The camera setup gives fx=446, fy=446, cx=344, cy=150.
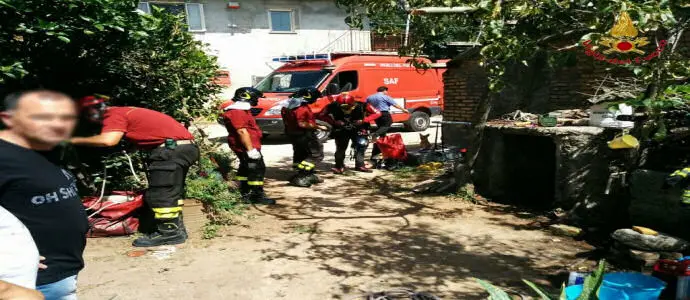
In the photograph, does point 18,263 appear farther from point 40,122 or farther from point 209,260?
point 209,260

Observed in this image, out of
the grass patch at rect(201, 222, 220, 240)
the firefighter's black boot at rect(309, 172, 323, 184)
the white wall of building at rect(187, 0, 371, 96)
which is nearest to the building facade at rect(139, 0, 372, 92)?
the white wall of building at rect(187, 0, 371, 96)

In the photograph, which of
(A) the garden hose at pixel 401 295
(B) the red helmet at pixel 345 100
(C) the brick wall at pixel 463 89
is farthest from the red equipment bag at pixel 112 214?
(C) the brick wall at pixel 463 89

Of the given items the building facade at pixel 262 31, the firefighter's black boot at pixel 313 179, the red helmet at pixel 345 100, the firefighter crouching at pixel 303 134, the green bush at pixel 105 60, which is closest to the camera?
the green bush at pixel 105 60

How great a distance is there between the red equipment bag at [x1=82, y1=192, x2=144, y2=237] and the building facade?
13994 millimetres

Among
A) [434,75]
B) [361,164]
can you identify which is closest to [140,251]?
[361,164]

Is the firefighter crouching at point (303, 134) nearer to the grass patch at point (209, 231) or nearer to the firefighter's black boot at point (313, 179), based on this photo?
the firefighter's black boot at point (313, 179)

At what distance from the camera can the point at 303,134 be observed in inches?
284

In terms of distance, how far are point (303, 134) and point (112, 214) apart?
3.28 meters

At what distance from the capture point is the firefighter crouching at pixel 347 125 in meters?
8.31

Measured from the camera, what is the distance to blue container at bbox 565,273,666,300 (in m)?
2.73

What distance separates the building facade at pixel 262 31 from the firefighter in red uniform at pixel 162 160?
1403 centimetres

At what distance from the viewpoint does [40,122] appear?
1725 millimetres

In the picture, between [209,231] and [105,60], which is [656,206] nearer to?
[209,231]

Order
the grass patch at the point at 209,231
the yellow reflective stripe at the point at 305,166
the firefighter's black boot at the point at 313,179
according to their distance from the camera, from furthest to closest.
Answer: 1. the firefighter's black boot at the point at 313,179
2. the yellow reflective stripe at the point at 305,166
3. the grass patch at the point at 209,231
